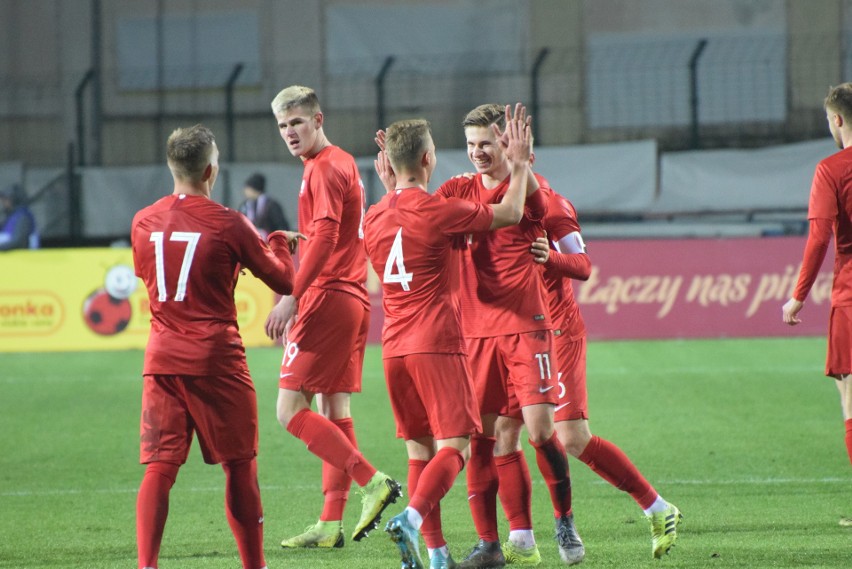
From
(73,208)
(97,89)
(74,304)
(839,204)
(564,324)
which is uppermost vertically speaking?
(97,89)

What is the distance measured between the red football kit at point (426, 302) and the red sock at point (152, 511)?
1.00 m

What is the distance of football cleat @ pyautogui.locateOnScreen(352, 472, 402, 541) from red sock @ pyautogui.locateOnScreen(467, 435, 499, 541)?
1.17 feet

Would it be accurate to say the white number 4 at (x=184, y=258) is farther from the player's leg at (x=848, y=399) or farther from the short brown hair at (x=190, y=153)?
the player's leg at (x=848, y=399)

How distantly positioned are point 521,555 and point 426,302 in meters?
1.21

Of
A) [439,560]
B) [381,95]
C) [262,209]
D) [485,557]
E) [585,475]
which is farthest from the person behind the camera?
[381,95]

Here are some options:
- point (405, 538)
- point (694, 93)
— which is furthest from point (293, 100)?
point (694, 93)

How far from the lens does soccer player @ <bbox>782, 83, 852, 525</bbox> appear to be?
533 cm

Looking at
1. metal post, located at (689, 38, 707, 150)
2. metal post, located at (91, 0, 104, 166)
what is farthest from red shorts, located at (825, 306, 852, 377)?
metal post, located at (91, 0, 104, 166)

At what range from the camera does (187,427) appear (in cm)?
451

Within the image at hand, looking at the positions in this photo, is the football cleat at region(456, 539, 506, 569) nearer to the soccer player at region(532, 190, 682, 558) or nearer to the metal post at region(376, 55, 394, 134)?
the soccer player at region(532, 190, 682, 558)

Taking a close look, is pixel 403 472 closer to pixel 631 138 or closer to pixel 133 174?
pixel 133 174

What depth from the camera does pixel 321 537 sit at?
5633 mm

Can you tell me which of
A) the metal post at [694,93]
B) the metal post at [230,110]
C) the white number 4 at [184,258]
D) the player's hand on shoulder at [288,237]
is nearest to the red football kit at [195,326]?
the white number 4 at [184,258]

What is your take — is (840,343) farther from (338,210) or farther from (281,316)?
(281,316)
